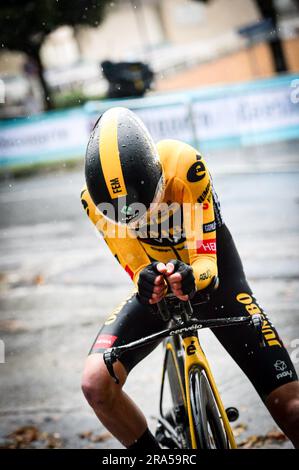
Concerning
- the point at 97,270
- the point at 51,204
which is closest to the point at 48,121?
the point at 51,204

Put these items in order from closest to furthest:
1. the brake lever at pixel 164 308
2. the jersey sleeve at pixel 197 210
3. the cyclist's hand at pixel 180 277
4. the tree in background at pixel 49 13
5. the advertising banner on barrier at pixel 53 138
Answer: the cyclist's hand at pixel 180 277 → the brake lever at pixel 164 308 → the jersey sleeve at pixel 197 210 → the tree in background at pixel 49 13 → the advertising banner on barrier at pixel 53 138

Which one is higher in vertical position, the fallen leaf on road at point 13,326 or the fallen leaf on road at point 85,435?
the fallen leaf on road at point 13,326

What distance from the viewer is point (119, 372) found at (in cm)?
279

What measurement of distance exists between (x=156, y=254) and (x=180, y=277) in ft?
2.00

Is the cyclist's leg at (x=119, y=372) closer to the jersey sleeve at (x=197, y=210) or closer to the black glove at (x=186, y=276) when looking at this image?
the jersey sleeve at (x=197, y=210)

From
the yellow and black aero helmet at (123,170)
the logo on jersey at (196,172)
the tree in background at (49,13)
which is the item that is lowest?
the logo on jersey at (196,172)

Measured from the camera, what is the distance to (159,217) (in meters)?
2.77

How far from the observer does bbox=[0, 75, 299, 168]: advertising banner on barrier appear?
6.59 metres

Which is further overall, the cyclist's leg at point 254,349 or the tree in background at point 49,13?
the tree in background at point 49,13

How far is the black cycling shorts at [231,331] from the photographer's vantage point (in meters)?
2.70

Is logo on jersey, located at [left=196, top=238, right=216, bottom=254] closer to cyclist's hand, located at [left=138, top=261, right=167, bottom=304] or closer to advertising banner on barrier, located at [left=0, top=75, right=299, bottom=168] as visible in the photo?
cyclist's hand, located at [left=138, top=261, right=167, bottom=304]

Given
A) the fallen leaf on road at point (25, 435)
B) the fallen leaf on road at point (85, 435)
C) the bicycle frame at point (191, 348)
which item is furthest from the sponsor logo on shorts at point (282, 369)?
the fallen leaf on road at point (25, 435)

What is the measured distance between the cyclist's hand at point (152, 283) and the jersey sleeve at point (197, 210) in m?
0.27
